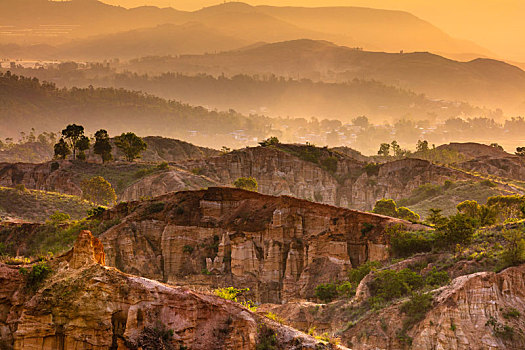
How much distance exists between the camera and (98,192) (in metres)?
108

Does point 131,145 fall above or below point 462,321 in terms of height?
above

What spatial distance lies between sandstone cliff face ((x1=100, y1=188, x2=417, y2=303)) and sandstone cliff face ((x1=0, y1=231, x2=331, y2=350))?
2830 cm

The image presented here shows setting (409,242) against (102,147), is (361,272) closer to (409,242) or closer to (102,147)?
(409,242)

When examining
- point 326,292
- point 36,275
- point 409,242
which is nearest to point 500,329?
point 409,242

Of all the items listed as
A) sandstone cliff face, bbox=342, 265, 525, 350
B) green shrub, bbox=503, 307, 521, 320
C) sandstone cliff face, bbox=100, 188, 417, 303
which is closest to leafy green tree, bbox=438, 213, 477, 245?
sandstone cliff face, bbox=100, 188, 417, 303

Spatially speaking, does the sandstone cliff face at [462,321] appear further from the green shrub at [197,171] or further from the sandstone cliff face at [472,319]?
the green shrub at [197,171]

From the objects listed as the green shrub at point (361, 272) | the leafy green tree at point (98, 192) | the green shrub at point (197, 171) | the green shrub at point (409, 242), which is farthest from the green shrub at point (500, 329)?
the green shrub at point (197, 171)

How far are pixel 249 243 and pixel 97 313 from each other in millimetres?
32275

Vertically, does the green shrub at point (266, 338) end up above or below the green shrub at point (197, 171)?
below

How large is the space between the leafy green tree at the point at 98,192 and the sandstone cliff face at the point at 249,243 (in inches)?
1814

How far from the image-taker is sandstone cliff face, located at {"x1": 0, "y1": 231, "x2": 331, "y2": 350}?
2848 centimetres

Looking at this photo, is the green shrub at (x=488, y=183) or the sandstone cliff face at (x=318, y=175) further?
the sandstone cliff face at (x=318, y=175)

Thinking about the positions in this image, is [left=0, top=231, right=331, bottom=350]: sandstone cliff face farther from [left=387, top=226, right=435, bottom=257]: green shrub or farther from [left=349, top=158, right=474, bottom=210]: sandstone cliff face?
[left=349, top=158, right=474, bottom=210]: sandstone cliff face

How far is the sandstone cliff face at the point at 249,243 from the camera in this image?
58375mm
